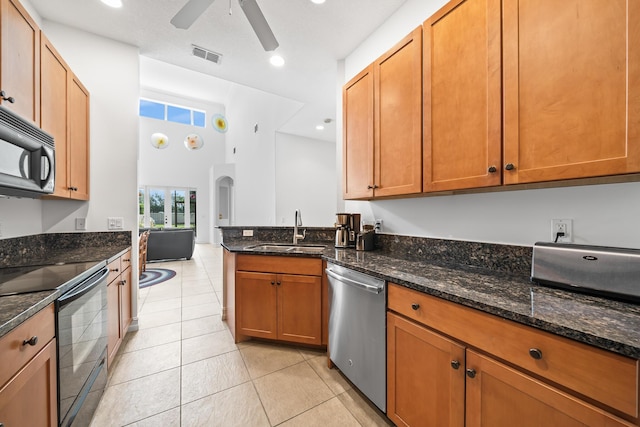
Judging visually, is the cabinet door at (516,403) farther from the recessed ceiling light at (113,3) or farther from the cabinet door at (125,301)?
the recessed ceiling light at (113,3)

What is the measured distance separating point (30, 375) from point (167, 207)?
30.1ft

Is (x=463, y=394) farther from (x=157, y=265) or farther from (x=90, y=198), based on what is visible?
(x=157, y=265)

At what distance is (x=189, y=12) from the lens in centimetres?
163

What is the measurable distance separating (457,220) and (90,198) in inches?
125

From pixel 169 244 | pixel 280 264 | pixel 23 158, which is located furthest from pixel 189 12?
pixel 169 244

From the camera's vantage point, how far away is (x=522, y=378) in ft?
2.82

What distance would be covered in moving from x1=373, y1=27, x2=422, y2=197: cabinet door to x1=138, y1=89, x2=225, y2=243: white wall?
8.70 m

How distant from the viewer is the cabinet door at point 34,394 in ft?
2.66

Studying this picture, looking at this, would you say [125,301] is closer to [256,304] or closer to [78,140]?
[256,304]

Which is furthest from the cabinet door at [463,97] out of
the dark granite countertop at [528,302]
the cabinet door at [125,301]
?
the cabinet door at [125,301]

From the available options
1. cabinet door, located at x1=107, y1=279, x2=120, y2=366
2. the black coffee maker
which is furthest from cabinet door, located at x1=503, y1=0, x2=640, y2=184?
cabinet door, located at x1=107, y1=279, x2=120, y2=366

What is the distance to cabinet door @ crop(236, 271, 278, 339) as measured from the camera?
→ 2.21 metres

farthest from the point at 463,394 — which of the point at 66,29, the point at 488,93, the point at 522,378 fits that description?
the point at 66,29

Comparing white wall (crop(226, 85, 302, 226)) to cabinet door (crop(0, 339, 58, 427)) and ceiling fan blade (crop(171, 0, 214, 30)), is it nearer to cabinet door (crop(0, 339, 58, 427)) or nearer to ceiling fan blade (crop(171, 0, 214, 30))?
ceiling fan blade (crop(171, 0, 214, 30))
